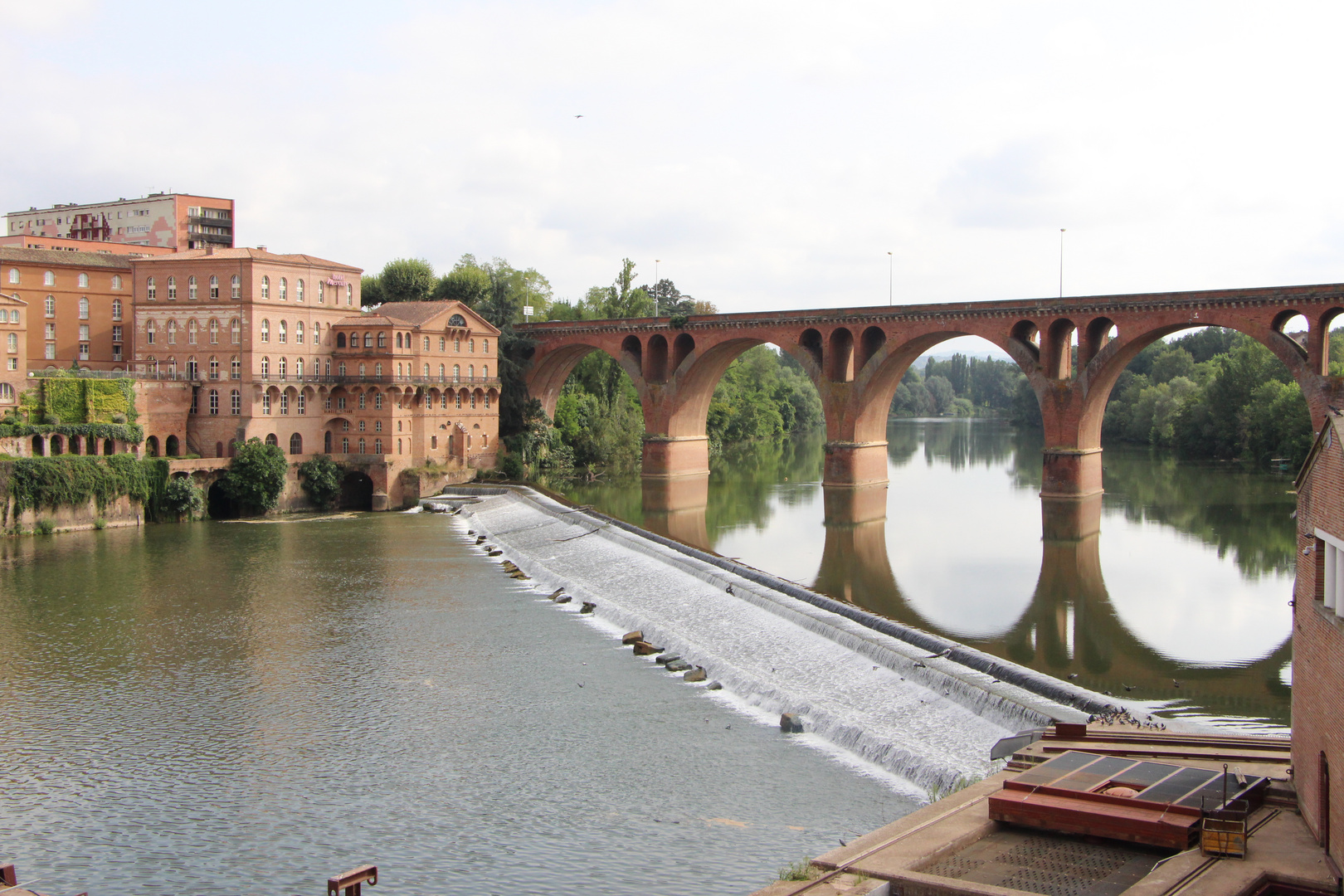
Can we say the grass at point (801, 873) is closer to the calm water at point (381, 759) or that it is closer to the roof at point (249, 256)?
the calm water at point (381, 759)

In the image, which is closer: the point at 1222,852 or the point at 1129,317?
the point at 1222,852

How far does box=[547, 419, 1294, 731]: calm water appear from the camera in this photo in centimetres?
2559

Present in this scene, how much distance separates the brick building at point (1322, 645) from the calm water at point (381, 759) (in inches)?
239

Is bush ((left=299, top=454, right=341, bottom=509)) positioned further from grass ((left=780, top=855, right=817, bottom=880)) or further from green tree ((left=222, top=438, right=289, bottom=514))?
grass ((left=780, top=855, right=817, bottom=880))

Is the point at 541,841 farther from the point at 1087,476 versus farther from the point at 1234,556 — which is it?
the point at 1087,476

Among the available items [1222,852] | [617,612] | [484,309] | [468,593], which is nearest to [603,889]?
[1222,852]

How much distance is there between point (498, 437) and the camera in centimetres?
6425

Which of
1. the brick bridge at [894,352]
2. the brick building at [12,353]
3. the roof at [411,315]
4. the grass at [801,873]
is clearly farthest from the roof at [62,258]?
the grass at [801,873]

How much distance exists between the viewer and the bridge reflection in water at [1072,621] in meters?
23.1

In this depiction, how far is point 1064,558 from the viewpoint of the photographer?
1547 inches

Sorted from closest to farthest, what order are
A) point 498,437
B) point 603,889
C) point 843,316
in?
1. point 603,889
2. point 843,316
3. point 498,437

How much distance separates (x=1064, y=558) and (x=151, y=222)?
80451mm

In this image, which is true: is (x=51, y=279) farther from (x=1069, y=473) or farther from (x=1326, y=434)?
(x=1326, y=434)

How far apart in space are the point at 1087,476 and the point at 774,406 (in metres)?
55.9
